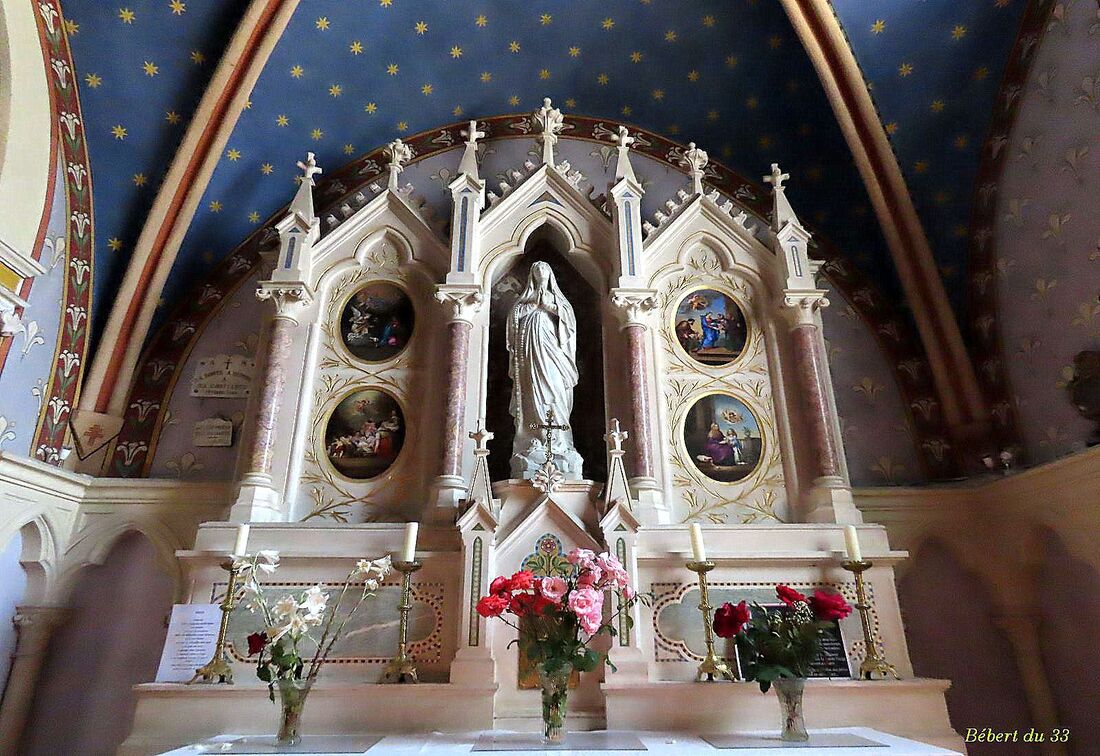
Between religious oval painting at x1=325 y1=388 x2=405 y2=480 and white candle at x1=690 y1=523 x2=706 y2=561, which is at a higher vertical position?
religious oval painting at x1=325 y1=388 x2=405 y2=480

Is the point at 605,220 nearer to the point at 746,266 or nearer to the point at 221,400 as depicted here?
the point at 746,266

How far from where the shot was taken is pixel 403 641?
4156mm

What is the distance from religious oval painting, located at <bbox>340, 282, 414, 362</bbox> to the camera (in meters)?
5.88

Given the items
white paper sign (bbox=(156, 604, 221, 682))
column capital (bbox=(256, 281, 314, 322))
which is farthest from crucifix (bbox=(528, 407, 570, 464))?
white paper sign (bbox=(156, 604, 221, 682))

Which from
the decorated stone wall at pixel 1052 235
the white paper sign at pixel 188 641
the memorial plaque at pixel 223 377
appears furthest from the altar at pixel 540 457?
the decorated stone wall at pixel 1052 235

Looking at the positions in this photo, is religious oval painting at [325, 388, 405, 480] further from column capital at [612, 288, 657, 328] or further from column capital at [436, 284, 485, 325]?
column capital at [612, 288, 657, 328]

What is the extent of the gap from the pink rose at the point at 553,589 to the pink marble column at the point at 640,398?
2025 millimetres

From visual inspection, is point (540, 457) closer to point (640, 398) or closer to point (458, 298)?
point (640, 398)

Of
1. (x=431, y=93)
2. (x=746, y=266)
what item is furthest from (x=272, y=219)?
(x=746, y=266)

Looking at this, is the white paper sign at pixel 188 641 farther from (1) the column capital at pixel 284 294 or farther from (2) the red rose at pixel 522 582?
(1) the column capital at pixel 284 294

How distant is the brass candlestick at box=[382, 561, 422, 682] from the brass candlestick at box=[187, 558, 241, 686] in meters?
0.90

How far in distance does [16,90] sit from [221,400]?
2879 mm

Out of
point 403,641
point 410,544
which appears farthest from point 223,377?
point 403,641

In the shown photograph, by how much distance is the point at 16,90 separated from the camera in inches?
214
